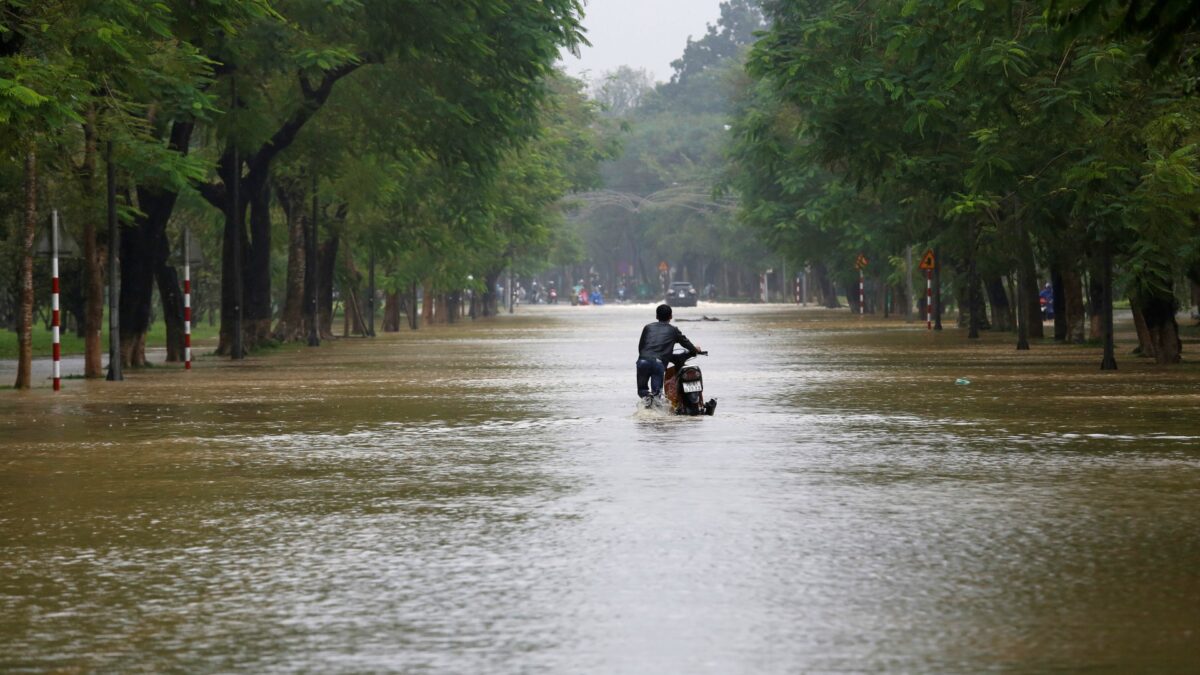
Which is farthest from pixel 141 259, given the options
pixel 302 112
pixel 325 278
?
pixel 325 278

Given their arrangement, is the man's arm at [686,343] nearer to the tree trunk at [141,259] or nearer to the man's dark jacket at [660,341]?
the man's dark jacket at [660,341]

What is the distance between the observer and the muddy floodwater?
8586 mm

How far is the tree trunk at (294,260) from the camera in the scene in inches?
2100

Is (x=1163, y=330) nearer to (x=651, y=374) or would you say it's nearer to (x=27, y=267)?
(x=651, y=374)

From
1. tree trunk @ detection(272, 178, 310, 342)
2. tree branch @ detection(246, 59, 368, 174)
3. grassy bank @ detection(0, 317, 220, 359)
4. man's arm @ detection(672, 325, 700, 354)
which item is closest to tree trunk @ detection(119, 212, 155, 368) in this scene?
tree branch @ detection(246, 59, 368, 174)

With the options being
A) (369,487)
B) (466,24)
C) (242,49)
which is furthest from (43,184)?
(369,487)

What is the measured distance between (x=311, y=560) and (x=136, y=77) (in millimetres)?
16134

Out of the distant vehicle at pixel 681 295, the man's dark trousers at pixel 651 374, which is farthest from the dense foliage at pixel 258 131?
the distant vehicle at pixel 681 295

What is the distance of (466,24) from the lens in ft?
132

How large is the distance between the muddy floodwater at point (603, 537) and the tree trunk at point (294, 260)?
91.7 ft

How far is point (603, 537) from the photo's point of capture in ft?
39.6

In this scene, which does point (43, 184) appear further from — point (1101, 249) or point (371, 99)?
point (1101, 249)

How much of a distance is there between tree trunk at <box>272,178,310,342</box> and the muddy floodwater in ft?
91.7

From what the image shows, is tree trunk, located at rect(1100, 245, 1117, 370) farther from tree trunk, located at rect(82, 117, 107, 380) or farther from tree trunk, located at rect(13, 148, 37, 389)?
tree trunk, located at rect(13, 148, 37, 389)
